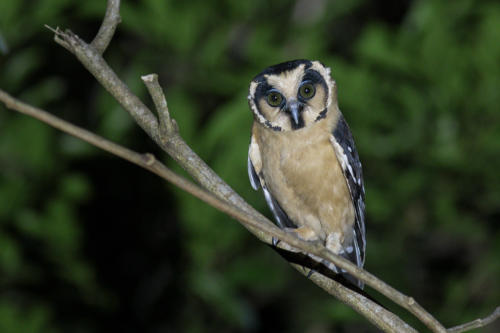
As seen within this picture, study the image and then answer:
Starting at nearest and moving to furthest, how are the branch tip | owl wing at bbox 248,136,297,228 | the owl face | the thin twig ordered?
the thin twig, the branch tip, the owl face, owl wing at bbox 248,136,297,228

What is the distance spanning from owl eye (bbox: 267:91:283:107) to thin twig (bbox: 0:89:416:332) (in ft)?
4.21

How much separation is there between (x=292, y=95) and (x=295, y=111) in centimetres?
9

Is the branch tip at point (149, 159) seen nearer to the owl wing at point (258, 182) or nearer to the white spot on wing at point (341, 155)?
the white spot on wing at point (341, 155)

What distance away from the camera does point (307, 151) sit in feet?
11.7

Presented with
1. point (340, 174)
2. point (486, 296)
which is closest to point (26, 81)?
point (340, 174)

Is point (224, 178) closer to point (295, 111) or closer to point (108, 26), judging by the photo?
point (295, 111)

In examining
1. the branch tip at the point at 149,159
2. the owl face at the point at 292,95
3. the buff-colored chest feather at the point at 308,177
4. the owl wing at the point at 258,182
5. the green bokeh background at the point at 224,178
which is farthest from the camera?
the green bokeh background at the point at 224,178

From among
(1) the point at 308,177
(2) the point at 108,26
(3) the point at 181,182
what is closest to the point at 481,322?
(3) the point at 181,182

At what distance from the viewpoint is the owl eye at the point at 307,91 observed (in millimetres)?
3451

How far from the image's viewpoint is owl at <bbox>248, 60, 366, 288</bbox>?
11.3 feet

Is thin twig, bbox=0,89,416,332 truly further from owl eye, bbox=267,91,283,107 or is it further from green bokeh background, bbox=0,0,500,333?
green bokeh background, bbox=0,0,500,333

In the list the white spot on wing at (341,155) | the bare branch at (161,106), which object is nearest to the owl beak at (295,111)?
the white spot on wing at (341,155)

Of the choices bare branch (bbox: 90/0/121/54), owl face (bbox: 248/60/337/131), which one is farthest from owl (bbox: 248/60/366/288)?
bare branch (bbox: 90/0/121/54)

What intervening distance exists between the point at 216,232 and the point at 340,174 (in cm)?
206
